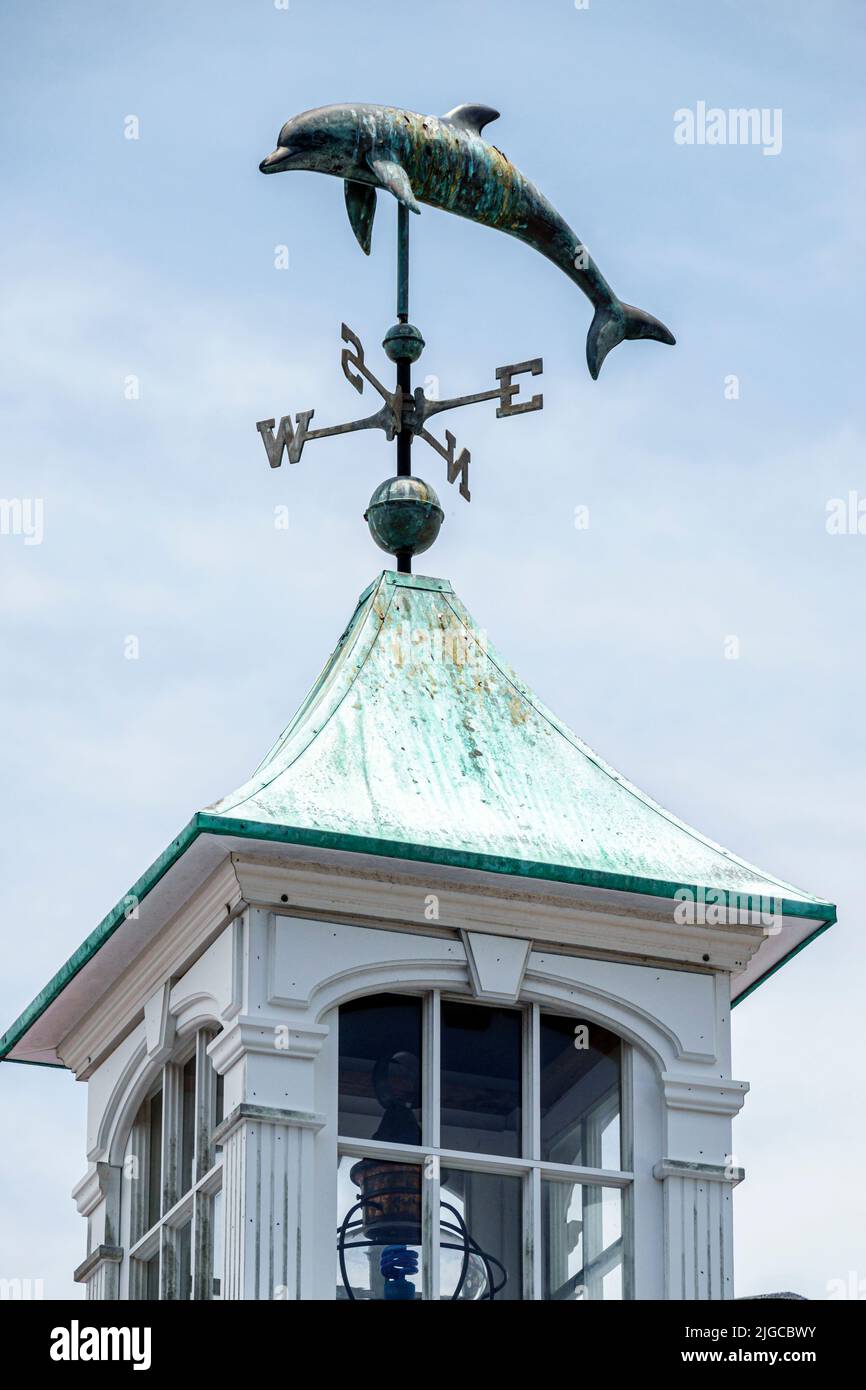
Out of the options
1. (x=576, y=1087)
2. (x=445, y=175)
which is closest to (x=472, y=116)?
(x=445, y=175)

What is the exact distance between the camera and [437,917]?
2203 centimetres

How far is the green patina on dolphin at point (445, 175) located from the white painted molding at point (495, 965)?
4.37 meters

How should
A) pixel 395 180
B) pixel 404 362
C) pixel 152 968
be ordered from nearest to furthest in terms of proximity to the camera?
pixel 152 968, pixel 395 180, pixel 404 362

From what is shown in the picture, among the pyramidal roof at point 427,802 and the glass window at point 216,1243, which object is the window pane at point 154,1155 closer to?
the pyramidal roof at point 427,802

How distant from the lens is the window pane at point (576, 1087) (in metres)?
22.3

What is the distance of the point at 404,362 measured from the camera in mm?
24547

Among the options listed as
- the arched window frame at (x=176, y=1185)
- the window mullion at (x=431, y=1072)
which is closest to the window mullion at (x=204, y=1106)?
the arched window frame at (x=176, y=1185)

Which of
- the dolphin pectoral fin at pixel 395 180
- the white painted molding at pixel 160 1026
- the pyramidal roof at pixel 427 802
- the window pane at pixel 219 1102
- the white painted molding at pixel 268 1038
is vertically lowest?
the window pane at pixel 219 1102

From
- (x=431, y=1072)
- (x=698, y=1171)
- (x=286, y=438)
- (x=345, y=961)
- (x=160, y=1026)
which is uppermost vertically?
(x=286, y=438)

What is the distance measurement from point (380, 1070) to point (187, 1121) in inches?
51.8

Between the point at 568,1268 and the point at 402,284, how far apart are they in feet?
20.5

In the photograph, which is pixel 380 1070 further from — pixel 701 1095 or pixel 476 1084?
pixel 701 1095

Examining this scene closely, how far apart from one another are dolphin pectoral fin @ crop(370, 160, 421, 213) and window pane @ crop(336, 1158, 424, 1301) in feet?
18.4
